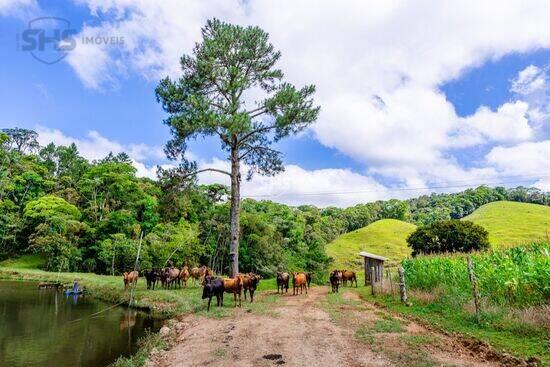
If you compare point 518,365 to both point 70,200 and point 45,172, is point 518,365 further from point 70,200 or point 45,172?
point 45,172

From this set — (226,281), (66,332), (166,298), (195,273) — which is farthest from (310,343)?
(195,273)

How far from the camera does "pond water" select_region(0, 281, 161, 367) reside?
399 inches

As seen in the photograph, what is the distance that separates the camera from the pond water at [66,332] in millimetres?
10125

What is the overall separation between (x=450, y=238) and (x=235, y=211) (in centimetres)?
3314

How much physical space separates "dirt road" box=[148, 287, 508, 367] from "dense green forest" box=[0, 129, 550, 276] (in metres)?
11.5

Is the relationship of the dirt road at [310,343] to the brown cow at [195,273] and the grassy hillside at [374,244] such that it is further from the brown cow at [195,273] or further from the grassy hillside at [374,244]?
the grassy hillside at [374,244]

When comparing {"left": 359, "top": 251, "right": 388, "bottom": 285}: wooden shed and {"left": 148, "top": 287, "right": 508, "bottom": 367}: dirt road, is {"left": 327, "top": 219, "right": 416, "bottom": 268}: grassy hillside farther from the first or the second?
{"left": 148, "top": 287, "right": 508, "bottom": 367}: dirt road

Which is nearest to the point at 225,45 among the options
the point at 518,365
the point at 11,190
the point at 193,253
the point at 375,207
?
the point at 518,365

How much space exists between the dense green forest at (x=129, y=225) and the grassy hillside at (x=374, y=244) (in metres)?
7.95

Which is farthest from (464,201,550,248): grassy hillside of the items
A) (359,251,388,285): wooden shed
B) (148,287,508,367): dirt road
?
(148,287,508,367): dirt road

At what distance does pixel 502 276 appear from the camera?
12.0 m

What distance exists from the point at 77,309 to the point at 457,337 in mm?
17185

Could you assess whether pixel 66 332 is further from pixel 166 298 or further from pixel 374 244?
pixel 374 244

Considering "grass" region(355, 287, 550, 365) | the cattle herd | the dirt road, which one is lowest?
the dirt road
